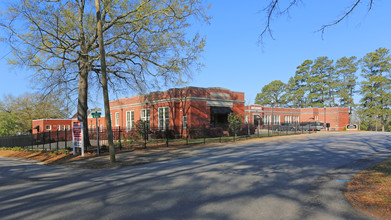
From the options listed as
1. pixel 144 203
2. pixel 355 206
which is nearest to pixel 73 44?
pixel 144 203

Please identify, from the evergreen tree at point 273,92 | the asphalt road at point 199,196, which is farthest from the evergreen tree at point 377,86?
the asphalt road at point 199,196

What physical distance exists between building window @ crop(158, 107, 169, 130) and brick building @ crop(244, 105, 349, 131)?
23659 mm

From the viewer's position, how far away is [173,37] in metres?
17.5

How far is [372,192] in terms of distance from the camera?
568 centimetres

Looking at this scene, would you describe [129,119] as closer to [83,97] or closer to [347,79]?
[83,97]

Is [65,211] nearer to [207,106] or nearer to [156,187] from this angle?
[156,187]

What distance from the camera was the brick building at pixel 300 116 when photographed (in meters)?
51.1

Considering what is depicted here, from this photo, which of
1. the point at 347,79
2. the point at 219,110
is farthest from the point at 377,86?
the point at 219,110

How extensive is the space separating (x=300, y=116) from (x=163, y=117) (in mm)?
41322

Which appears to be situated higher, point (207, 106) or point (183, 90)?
point (183, 90)

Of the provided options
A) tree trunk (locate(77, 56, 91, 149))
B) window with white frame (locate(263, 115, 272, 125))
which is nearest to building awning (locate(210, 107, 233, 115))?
tree trunk (locate(77, 56, 91, 149))

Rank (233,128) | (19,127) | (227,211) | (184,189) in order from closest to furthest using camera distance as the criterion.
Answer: (227,211) < (184,189) < (233,128) < (19,127)

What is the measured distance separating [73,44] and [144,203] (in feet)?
49.6

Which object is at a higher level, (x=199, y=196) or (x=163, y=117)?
(x=163, y=117)
